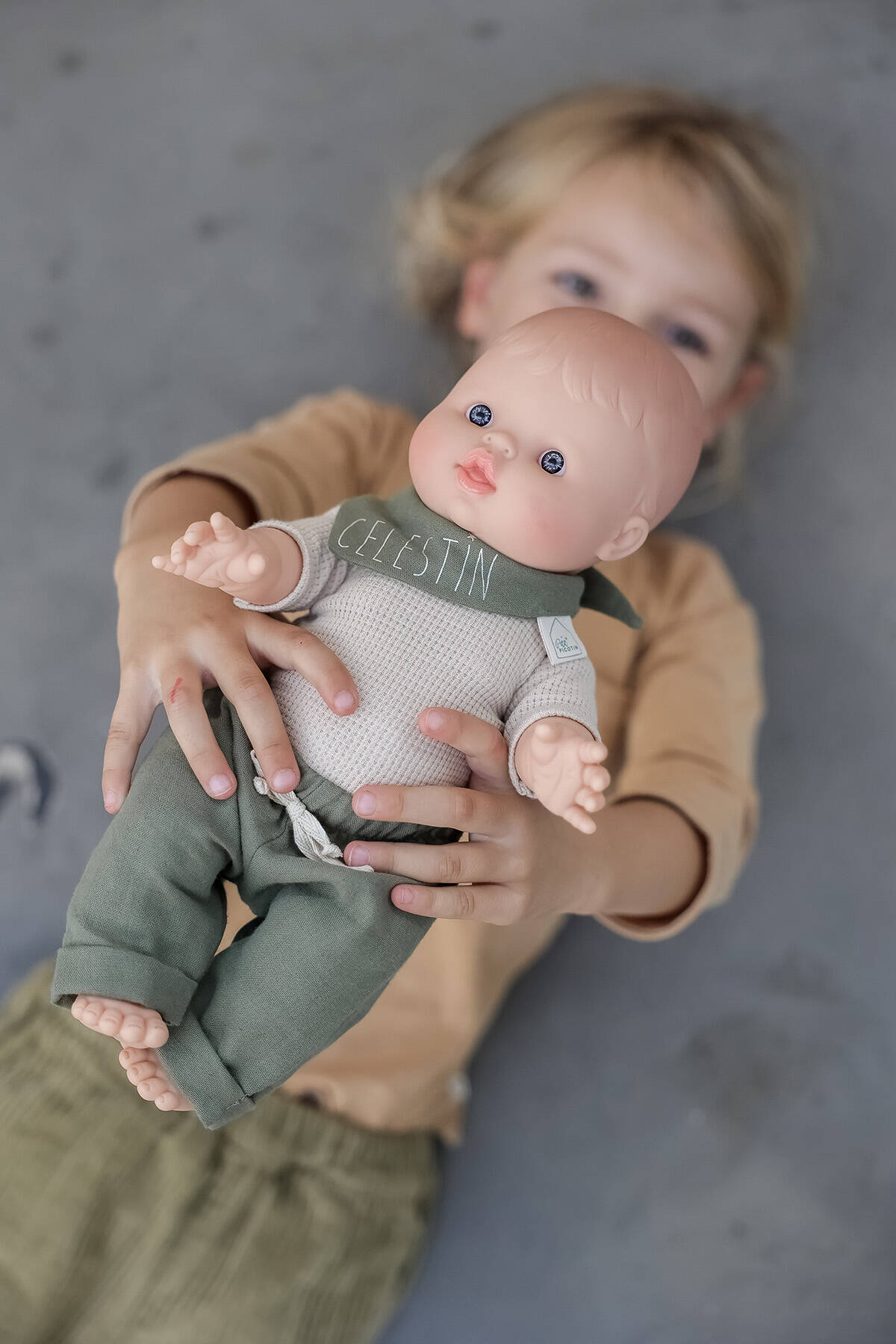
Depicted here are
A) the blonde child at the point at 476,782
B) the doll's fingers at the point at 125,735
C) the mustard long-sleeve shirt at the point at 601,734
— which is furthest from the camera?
the mustard long-sleeve shirt at the point at 601,734

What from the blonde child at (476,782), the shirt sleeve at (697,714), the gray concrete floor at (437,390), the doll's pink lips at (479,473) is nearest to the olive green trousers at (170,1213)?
the blonde child at (476,782)

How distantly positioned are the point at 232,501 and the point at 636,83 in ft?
2.50

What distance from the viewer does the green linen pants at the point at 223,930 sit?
582 millimetres

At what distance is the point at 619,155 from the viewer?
1.04 m

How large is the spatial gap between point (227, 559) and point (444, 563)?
12cm

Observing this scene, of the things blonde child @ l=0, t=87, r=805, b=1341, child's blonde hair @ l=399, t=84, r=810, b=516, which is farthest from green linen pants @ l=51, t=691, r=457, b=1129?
child's blonde hair @ l=399, t=84, r=810, b=516

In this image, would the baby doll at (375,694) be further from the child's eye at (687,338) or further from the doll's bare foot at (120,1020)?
the child's eye at (687,338)

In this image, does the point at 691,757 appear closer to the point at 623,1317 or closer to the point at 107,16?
the point at 623,1317

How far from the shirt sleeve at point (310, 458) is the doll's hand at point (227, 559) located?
11.4 inches

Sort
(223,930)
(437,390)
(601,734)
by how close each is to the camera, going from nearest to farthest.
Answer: (223,930) → (601,734) → (437,390)

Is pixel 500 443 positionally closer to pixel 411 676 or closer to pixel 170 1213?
pixel 411 676

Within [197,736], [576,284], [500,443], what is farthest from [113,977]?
[576,284]

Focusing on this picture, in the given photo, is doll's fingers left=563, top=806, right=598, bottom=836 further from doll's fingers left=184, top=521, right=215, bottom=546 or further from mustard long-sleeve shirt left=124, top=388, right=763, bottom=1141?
mustard long-sleeve shirt left=124, top=388, right=763, bottom=1141

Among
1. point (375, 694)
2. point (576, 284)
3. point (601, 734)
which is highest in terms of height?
point (576, 284)
